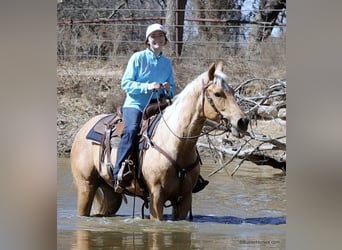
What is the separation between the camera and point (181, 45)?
3246mm

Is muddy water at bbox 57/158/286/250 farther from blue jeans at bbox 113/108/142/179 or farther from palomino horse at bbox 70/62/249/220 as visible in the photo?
blue jeans at bbox 113/108/142/179

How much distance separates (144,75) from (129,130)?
304 mm

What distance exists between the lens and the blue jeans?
3.24 meters

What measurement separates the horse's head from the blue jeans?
→ 0.37 meters

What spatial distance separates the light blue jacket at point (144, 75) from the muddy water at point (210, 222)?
47 cm

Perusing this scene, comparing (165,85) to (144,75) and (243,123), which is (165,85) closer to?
(144,75)

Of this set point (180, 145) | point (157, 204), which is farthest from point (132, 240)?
point (180, 145)

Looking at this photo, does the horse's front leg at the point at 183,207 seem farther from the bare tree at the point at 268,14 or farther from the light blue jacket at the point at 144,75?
the bare tree at the point at 268,14

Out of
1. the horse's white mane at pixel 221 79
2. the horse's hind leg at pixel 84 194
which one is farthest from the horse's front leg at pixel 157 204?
the horse's white mane at pixel 221 79

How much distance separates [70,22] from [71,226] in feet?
3.54

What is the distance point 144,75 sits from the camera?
323 cm

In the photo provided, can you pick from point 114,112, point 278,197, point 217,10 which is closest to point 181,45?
point 217,10
